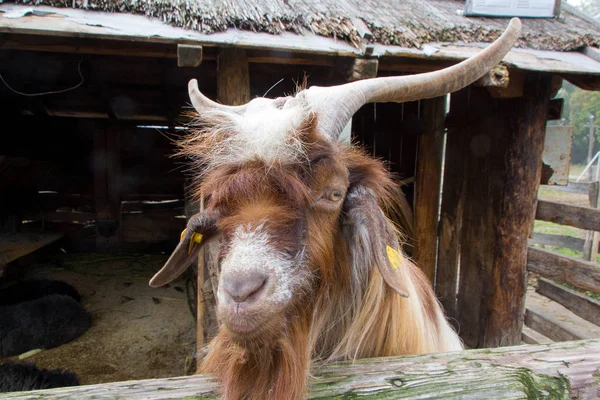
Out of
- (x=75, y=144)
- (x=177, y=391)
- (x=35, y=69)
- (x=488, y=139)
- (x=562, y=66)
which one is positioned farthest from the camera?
(x=75, y=144)

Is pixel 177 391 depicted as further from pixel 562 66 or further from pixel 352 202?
pixel 562 66

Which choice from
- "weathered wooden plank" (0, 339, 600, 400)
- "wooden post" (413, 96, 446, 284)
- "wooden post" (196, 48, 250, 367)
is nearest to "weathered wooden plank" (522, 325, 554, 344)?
"wooden post" (413, 96, 446, 284)

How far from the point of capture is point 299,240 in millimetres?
1565

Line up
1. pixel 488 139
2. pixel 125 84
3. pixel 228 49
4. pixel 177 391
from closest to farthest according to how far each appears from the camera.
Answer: pixel 177 391
pixel 228 49
pixel 488 139
pixel 125 84

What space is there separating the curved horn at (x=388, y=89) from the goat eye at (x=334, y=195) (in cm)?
26

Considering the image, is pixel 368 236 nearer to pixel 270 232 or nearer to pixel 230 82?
pixel 270 232

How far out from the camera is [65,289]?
5871mm

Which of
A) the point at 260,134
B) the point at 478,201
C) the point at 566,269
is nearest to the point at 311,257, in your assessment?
the point at 260,134

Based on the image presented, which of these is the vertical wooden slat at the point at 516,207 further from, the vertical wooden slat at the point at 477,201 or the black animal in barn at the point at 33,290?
the black animal in barn at the point at 33,290

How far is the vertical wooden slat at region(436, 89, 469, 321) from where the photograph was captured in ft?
16.1

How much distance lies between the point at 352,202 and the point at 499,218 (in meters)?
3.07

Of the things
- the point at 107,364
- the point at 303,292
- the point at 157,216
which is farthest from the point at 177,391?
the point at 157,216

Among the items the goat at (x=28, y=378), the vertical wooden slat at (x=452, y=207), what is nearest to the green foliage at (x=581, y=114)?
the vertical wooden slat at (x=452, y=207)

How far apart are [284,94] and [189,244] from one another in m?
2.81
